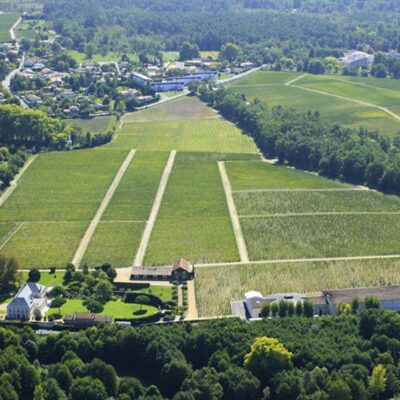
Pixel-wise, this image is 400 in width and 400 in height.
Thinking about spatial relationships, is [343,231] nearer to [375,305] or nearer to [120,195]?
[375,305]

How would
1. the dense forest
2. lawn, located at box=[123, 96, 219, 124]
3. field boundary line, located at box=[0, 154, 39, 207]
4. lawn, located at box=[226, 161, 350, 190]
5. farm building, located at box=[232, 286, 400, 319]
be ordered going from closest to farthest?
farm building, located at box=[232, 286, 400, 319] → field boundary line, located at box=[0, 154, 39, 207] → lawn, located at box=[226, 161, 350, 190] → lawn, located at box=[123, 96, 219, 124] → the dense forest

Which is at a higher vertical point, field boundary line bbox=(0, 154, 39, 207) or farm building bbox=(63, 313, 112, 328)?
farm building bbox=(63, 313, 112, 328)

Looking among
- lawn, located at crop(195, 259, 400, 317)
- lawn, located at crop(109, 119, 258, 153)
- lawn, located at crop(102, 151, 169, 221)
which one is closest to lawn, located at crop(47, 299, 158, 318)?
lawn, located at crop(195, 259, 400, 317)

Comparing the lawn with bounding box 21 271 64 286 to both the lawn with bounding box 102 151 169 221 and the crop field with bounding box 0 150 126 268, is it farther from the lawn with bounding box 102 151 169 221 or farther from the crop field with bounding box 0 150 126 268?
the lawn with bounding box 102 151 169 221

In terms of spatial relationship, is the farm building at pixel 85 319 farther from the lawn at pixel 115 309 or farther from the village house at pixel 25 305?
the village house at pixel 25 305

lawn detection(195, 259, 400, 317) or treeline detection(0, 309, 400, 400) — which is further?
lawn detection(195, 259, 400, 317)

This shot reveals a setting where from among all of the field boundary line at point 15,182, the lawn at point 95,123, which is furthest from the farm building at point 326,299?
the lawn at point 95,123

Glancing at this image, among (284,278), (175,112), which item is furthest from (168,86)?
(284,278)
